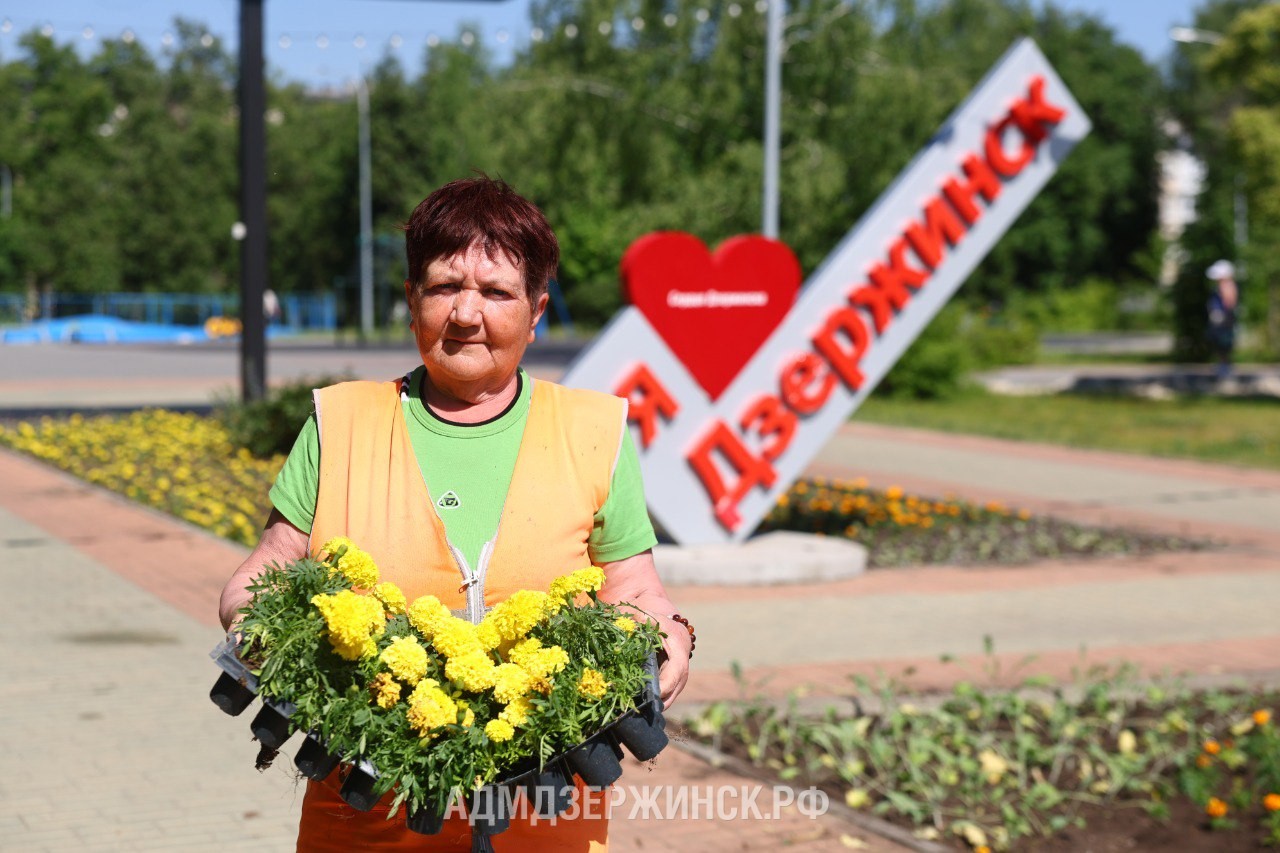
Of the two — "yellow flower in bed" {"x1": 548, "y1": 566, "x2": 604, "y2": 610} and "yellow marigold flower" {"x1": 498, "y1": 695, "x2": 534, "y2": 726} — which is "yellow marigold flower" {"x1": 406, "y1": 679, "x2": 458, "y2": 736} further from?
"yellow flower in bed" {"x1": 548, "y1": 566, "x2": 604, "y2": 610}

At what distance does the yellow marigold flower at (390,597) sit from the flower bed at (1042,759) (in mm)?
2910

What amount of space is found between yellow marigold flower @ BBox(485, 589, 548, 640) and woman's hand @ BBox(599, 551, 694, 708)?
17 cm

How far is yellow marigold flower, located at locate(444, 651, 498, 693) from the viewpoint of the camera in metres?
2.25

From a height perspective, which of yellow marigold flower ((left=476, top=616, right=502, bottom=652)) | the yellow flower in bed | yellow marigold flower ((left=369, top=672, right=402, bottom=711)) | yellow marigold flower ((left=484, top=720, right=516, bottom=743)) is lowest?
yellow marigold flower ((left=484, top=720, right=516, bottom=743))

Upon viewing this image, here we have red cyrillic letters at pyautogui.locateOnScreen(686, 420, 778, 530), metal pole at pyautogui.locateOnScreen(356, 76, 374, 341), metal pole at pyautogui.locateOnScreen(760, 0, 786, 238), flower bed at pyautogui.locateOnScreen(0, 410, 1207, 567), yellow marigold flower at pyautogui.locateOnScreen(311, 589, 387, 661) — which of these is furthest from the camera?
metal pole at pyautogui.locateOnScreen(356, 76, 374, 341)

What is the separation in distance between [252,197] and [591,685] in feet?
46.7

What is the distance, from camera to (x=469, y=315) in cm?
251

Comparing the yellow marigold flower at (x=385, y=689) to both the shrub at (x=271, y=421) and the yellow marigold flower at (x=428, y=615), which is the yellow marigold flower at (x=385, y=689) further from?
the shrub at (x=271, y=421)

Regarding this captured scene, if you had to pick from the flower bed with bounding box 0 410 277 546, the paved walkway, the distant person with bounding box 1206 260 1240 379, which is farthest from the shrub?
the distant person with bounding box 1206 260 1240 379

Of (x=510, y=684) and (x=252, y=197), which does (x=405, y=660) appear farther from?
(x=252, y=197)

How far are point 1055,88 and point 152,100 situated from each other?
224 ft

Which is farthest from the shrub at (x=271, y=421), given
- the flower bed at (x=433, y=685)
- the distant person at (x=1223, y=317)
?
the distant person at (x=1223, y=317)

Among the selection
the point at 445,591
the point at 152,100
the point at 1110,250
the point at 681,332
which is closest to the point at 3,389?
the point at 681,332

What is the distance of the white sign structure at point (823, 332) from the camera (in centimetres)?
948
